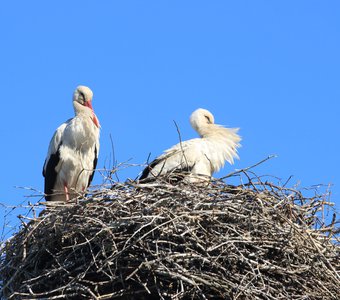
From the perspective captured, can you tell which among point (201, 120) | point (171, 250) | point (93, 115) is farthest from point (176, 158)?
point (171, 250)

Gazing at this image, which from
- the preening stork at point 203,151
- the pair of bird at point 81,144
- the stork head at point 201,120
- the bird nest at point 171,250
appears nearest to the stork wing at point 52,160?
the pair of bird at point 81,144

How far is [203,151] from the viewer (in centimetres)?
894

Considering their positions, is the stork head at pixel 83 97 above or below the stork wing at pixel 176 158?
above

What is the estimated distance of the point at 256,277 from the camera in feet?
20.5

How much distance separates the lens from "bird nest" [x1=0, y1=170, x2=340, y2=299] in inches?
247

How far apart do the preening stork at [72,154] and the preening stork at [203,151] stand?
32.4 inches

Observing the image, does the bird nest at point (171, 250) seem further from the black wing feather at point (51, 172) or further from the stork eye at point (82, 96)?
the stork eye at point (82, 96)

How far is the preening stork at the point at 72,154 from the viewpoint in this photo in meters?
9.48

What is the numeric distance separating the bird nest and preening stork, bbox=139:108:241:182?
1.82 metres

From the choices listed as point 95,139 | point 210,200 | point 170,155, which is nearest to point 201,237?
point 210,200

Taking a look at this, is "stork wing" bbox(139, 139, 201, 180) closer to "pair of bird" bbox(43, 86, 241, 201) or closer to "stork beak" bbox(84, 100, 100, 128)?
"pair of bird" bbox(43, 86, 241, 201)

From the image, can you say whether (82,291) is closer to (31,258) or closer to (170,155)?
(31,258)

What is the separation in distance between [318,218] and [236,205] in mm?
742

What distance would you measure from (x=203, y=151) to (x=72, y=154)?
4.28 feet
